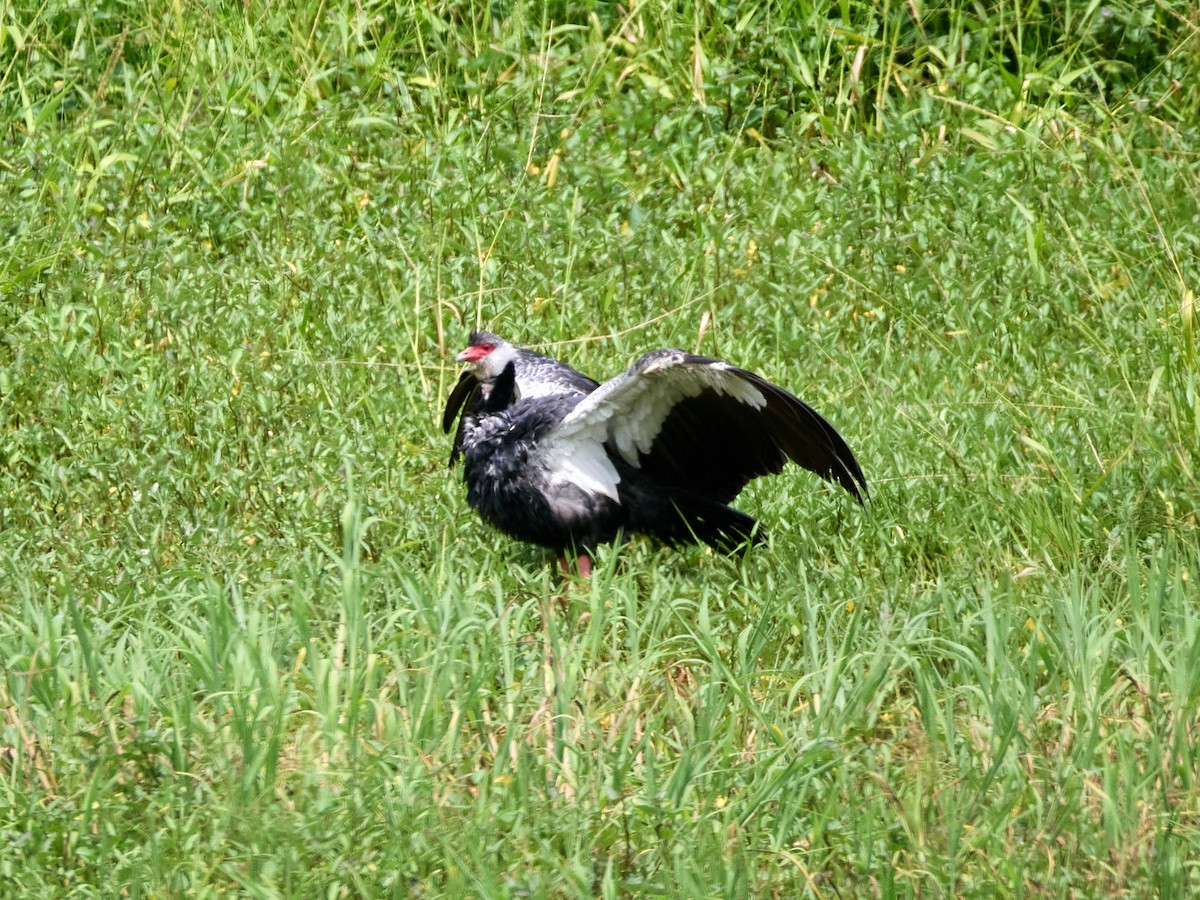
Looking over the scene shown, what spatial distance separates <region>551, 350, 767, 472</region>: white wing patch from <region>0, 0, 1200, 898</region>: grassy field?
1.12 feet

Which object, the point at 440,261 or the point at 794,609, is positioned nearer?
the point at 794,609

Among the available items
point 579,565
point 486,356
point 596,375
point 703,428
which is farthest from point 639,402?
point 596,375

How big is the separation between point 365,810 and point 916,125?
4.71 metres

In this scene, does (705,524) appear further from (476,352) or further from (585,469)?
(476,352)

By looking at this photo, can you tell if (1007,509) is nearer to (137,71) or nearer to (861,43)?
(861,43)

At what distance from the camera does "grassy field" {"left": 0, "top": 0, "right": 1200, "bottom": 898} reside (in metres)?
3.05

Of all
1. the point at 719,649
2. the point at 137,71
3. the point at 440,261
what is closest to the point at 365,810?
the point at 719,649

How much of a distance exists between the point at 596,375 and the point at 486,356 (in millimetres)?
607

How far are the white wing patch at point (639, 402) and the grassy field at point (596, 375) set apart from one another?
1.12ft

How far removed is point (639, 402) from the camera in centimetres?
448

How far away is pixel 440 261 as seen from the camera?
20.0 feet

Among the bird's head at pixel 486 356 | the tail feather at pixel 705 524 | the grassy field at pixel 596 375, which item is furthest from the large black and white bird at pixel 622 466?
the bird's head at pixel 486 356

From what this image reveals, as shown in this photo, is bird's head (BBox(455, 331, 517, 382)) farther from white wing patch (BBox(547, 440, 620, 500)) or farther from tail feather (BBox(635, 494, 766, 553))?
tail feather (BBox(635, 494, 766, 553))

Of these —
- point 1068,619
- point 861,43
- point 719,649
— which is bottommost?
point 719,649
